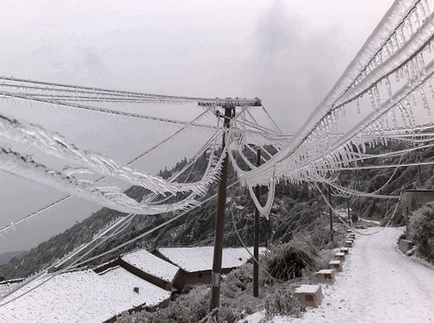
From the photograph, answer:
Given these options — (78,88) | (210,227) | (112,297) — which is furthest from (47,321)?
(210,227)

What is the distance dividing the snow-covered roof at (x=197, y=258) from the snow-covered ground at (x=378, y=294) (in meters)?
22.1

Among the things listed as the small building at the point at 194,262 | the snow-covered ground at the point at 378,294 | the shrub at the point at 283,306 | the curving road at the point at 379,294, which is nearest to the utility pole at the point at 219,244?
the snow-covered ground at the point at 378,294

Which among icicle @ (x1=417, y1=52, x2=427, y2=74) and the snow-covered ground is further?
the snow-covered ground

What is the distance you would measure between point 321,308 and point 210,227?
5862 centimetres

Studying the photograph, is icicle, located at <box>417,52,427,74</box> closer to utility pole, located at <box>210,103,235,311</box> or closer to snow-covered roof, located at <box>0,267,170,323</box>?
utility pole, located at <box>210,103,235,311</box>

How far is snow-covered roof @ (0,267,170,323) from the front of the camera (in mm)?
17500

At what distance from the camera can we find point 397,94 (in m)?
2.10

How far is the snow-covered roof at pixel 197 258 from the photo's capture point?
120 ft

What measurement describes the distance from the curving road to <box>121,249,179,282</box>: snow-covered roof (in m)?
18.7

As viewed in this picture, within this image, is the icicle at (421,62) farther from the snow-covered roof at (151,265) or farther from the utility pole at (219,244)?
the snow-covered roof at (151,265)

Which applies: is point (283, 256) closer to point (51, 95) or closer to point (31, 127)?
point (51, 95)

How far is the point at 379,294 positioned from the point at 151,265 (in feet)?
84.5

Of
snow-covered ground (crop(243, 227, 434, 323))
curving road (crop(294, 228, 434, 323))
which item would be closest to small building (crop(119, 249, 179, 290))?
curving road (crop(294, 228, 434, 323))

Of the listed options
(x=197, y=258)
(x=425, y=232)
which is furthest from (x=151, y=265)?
(x=425, y=232)
